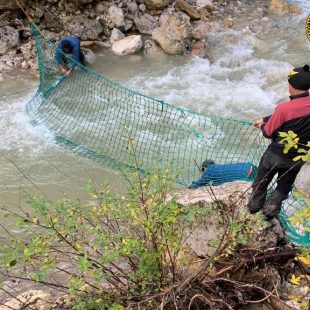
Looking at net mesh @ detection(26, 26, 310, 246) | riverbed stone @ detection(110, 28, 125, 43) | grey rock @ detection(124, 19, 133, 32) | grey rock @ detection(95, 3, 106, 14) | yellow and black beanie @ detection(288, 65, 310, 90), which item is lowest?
net mesh @ detection(26, 26, 310, 246)

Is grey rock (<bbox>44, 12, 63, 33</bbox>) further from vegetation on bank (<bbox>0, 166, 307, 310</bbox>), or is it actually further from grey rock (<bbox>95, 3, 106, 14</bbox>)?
A: vegetation on bank (<bbox>0, 166, 307, 310</bbox>)

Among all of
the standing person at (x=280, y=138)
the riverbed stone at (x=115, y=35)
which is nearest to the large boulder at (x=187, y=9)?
the riverbed stone at (x=115, y=35)

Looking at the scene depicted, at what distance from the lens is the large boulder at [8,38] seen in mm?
7438

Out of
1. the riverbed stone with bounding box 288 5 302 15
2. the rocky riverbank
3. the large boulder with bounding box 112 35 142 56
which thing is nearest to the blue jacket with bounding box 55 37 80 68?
the rocky riverbank

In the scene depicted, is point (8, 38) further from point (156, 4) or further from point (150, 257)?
point (150, 257)

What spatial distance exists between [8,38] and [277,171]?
5.67 metres

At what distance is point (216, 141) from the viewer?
580 centimetres

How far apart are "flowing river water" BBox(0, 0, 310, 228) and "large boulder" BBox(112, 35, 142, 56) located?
0.11m

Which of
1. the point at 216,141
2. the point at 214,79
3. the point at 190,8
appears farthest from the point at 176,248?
the point at 190,8

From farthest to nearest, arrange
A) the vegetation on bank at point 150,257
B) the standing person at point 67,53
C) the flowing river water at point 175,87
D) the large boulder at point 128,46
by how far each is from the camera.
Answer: the large boulder at point 128,46, the standing person at point 67,53, the flowing river water at point 175,87, the vegetation on bank at point 150,257

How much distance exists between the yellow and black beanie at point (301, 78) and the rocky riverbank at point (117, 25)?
482 cm

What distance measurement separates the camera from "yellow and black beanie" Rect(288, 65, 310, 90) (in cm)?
299

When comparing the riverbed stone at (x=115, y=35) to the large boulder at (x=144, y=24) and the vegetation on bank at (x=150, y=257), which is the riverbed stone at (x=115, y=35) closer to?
the large boulder at (x=144, y=24)

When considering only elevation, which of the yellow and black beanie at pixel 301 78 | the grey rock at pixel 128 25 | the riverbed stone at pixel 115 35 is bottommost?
the riverbed stone at pixel 115 35
